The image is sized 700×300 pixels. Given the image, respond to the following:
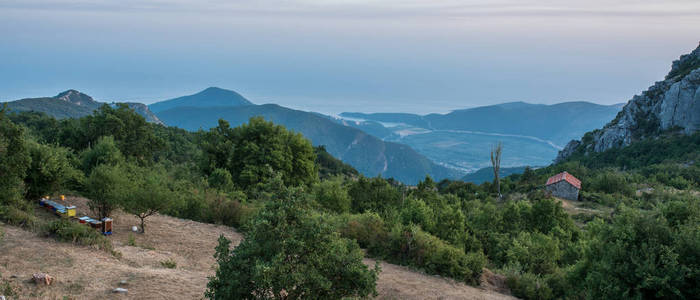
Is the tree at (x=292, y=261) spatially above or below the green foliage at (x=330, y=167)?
above

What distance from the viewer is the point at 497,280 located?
12.9 m

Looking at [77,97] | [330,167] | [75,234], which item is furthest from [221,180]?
[77,97]

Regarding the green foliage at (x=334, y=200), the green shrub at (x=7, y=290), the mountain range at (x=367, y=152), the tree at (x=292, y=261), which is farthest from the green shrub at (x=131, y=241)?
the mountain range at (x=367, y=152)

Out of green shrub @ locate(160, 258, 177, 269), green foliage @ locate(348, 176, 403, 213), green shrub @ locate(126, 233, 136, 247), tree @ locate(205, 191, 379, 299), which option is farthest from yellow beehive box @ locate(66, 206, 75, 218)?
green foliage @ locate(348, 176, 403, 213)

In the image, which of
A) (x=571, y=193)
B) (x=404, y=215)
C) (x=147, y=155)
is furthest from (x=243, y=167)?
(x=571, y=193)

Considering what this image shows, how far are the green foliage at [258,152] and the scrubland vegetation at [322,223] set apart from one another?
0.08 m

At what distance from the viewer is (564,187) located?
34.7m

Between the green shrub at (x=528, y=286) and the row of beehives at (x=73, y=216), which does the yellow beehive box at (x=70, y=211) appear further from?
the green shrub at (x=528, y=286)

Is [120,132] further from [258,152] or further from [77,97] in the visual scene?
[77,97]

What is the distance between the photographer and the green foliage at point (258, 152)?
24922 mm

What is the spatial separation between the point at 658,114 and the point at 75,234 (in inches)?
2740

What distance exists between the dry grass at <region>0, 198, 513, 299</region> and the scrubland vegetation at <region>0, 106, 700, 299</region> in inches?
24.8

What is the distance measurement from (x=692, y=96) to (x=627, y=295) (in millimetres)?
61348

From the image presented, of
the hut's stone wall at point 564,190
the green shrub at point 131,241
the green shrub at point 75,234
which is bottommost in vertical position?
the hut's stone wall at point 564,190
